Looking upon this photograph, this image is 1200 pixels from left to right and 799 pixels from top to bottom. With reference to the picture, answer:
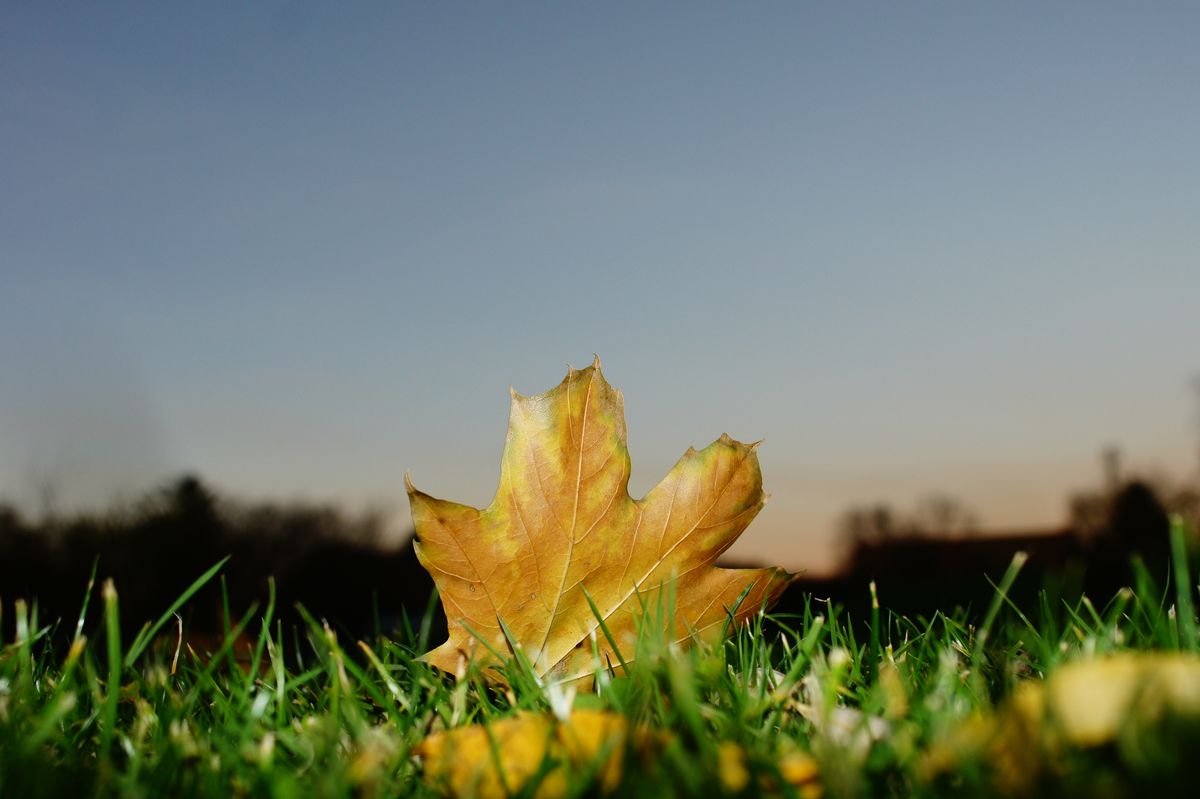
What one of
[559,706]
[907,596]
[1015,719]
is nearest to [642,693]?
[559,706]

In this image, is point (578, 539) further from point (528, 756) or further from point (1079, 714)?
point (1079, 714)

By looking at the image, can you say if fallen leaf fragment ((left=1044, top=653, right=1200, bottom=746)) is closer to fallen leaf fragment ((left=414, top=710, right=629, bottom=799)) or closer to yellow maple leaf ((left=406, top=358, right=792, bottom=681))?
fallen leaf fragment ((left=414, top=710, right=629, bottom=799))

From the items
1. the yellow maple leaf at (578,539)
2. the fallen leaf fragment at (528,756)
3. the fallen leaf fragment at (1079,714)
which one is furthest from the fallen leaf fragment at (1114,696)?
the yellow maple leaf at (578,539)

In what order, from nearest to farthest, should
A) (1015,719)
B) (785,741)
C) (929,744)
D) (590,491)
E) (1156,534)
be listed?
(1015,719), (929,744), (785,741), (590,491), (1156,534)

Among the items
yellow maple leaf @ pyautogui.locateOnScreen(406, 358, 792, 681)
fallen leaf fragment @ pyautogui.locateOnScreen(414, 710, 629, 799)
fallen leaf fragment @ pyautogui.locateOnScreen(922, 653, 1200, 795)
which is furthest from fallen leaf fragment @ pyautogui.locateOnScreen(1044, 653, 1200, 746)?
yellow maple leaf @ pyautogui.locateOnScreen(406, 358, 792, 681)

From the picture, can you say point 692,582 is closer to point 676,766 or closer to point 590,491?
point 590,491
